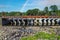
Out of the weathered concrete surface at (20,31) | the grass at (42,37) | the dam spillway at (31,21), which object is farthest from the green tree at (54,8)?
the grass at (42,37)

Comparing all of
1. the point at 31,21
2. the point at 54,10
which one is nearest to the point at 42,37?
the point at 31,21

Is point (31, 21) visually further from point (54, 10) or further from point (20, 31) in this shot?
point (54, 10)

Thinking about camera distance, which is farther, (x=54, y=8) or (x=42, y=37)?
Result: (x=54, y=8)

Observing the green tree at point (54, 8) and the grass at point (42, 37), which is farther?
the green tree at point (54, 8)

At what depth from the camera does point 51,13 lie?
163 inches

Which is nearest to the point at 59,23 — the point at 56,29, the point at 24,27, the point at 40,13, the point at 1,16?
the point at 56,29

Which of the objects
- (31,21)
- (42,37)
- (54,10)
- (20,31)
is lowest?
(42,37)

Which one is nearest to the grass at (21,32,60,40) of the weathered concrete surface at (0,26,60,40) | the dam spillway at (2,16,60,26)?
the weathered concrete surface at (0,26,60,40)

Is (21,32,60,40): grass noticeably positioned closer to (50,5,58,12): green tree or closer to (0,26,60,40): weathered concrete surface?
(0,26,60,40): weathered concrete surface

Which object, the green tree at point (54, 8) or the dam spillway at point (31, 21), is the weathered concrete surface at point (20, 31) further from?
the green tree at point (54, 8)

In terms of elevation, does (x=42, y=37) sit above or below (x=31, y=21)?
below

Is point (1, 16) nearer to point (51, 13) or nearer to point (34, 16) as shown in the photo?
point (34, 16)

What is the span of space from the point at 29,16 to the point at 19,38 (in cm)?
48

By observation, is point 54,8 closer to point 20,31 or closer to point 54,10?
point 54,10
